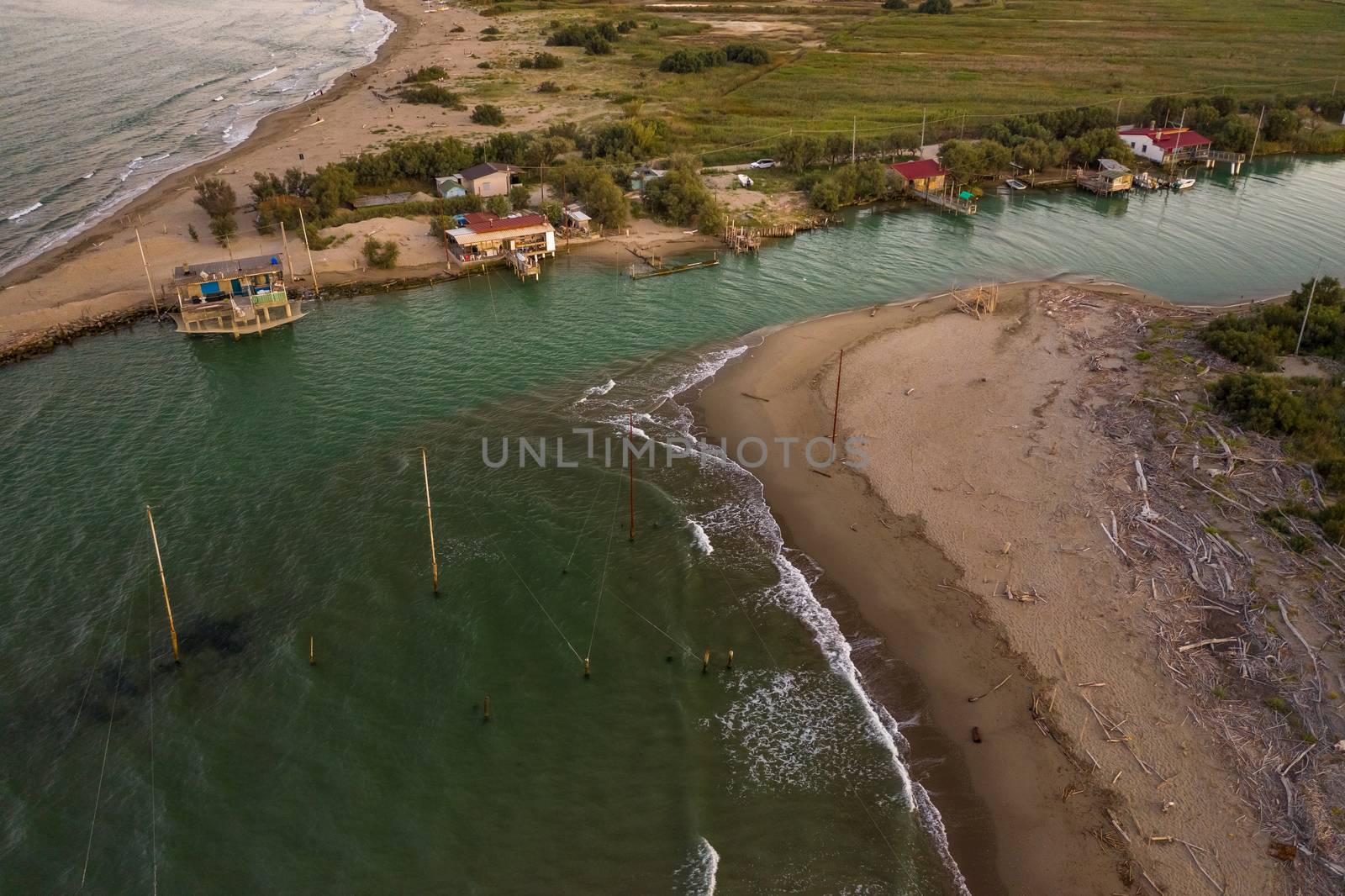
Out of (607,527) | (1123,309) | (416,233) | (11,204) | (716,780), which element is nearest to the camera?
(716,780)

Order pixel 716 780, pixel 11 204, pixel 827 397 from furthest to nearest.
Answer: pixel 11 204 < pixel 827 397 < pixel 716 780

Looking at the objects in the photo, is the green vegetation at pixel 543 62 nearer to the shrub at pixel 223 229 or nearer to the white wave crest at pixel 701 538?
the shrub at pixel 223 229

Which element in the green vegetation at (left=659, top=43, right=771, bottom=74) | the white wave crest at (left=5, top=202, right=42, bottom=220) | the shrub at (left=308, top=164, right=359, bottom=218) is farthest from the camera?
the green vegetation at (left=659, top=43, right=771, bottom=74)

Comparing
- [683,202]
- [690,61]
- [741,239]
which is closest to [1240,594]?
[741,239]

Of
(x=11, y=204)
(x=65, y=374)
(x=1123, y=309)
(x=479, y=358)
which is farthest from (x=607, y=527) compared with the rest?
(x=11, y=204)

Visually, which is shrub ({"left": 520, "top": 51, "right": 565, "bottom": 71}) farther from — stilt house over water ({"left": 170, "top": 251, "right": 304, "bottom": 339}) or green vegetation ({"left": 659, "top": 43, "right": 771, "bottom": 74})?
stilt house over water ({"left": 170, "top": 251, "right": 304, "bottom": 339})

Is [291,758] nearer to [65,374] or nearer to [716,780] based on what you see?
[716,780]

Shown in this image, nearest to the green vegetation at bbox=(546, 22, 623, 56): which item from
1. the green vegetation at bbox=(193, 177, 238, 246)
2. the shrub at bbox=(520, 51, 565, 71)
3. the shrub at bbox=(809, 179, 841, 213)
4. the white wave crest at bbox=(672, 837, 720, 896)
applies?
the shrub at bbox=(520, 51, 565, 71)

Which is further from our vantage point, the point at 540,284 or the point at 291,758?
the point at 540,284
